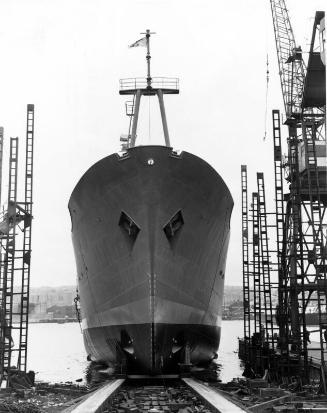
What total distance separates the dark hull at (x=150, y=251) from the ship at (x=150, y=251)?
0.03 metres

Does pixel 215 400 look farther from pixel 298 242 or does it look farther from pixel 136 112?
pixel 136 112

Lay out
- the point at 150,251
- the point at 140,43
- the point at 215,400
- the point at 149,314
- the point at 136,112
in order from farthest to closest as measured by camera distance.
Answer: the point at 136,112 < the point at 140,43 < the point at 150,251 < the point at 149,314 < the point at 215,400

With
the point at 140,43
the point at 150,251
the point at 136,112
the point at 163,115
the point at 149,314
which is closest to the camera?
the point at 149,314

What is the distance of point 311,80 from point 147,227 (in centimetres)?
726

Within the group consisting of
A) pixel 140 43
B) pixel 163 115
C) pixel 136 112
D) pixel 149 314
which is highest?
pixel 140 43

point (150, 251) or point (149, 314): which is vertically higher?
point (150, 251)

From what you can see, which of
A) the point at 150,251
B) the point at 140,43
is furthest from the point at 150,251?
the point at 140,43

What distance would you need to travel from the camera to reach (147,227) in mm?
13742

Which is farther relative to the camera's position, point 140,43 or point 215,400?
point 140,43

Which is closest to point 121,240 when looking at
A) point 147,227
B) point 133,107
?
point 147,227

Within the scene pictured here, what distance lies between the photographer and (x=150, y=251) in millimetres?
13594

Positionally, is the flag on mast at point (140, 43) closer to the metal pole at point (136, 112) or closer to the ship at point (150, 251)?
the metal pole at point (136, 112)

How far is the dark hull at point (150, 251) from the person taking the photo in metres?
13.5

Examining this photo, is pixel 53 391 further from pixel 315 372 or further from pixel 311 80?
pixel 311 80
